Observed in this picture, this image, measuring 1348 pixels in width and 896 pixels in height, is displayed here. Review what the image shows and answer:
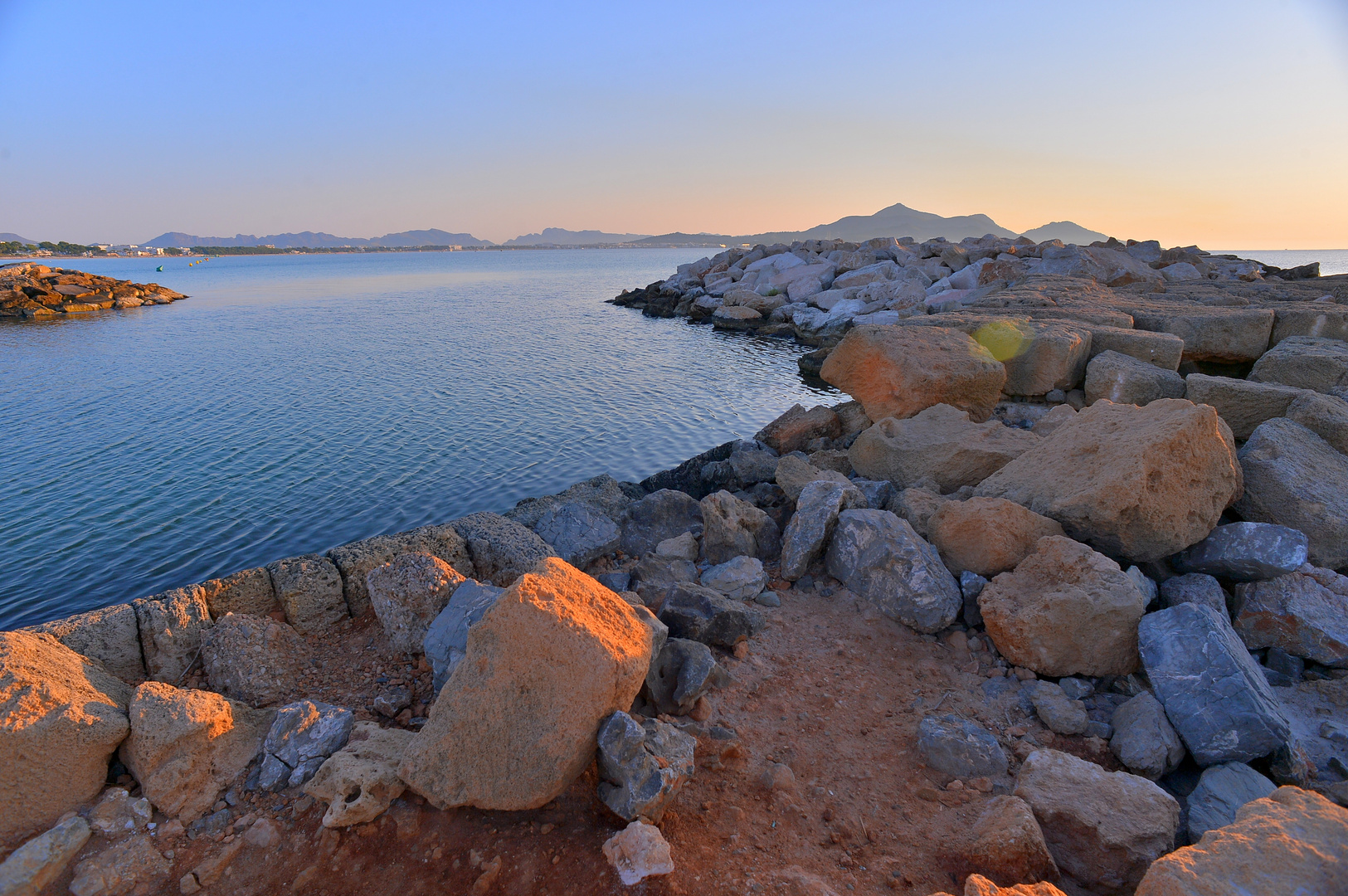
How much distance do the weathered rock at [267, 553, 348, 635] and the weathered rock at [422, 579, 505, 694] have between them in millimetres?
1391

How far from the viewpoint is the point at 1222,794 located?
3424 mm

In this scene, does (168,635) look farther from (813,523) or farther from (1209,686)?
(1209,686)

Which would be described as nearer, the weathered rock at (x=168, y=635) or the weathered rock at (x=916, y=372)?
the weathered rock at (x=168, y=635)

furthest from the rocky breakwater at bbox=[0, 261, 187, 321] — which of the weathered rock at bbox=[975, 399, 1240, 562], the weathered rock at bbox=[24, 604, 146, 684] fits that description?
the weathered rock at bbox=[975, 399, 1240, 562]

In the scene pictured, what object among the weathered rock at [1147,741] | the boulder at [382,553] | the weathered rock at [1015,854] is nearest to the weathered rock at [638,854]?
the weathered rock at [1015,854]

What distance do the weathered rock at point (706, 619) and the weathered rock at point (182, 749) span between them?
2831 millimetres

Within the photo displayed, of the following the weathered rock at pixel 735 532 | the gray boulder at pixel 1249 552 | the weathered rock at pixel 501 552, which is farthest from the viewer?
the weathered rock at pixel 735 532

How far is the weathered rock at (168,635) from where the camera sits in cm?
485

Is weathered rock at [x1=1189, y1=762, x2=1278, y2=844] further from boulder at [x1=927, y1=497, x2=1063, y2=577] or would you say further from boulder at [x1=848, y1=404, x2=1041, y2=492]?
boulder at [x1=848, y1=404, x2=1041, y2=492]

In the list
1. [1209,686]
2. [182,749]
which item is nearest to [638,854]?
[182,749]

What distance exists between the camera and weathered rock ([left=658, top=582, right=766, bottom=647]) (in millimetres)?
5031

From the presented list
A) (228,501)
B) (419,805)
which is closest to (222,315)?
(228,501)

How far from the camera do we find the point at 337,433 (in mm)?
14289

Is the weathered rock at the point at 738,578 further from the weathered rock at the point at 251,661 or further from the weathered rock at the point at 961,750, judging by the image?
the weathered rock at the point at 251,661
